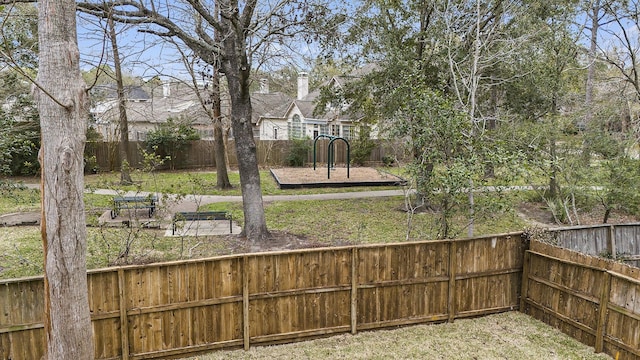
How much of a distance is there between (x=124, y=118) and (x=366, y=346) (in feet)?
53.4

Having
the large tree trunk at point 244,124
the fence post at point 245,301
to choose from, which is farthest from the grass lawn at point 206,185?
the fence post at point 245,301

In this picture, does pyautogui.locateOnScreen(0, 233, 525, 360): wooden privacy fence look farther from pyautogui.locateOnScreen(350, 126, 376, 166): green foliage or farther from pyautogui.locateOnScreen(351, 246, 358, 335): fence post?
pyautogui.locateOnScreen(350, 126, 376, 166): green foliage

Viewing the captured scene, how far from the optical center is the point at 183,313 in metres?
5.68

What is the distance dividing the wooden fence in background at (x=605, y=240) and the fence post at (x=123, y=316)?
763 centimetres

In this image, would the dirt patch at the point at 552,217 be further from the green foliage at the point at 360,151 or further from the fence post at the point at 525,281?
the green foliage at the point at 360,151

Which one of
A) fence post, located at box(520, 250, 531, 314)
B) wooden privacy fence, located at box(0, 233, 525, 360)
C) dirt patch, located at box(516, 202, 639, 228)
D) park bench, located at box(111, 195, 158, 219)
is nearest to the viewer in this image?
wooden privacy fence, located at box(0, 233, 525, 360)

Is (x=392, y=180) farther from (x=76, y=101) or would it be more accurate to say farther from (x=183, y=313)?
(x=76, y=101)

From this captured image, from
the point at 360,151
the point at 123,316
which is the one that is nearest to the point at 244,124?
the point at 123,316

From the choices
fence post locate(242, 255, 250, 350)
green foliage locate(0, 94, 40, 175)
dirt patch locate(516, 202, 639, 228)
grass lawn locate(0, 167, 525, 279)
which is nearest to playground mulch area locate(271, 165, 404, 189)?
grass lawn locate(0, 167, 525, 279)

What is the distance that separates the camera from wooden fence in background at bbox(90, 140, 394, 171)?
22.5 meters

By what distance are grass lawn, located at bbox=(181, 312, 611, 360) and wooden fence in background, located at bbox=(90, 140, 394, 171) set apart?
16.5 metres

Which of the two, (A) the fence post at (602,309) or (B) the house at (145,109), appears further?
(B) the house at (145,109)

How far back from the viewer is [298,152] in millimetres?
25484

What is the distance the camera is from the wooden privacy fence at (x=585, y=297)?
5.42m
